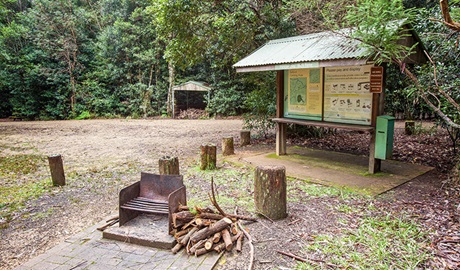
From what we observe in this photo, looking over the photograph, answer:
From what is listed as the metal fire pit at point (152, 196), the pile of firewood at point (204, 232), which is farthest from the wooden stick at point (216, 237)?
the metal fire pit at point (152, 196)

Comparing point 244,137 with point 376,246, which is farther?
point 244,137

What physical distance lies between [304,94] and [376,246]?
4.16 meters

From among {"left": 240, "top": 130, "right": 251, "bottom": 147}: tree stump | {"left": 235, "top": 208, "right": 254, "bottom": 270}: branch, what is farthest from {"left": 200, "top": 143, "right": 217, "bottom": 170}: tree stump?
{"left": 235, "top": 208, "right": 254, "bottom": 270}: branch

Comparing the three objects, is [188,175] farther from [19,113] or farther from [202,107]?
[19,113]

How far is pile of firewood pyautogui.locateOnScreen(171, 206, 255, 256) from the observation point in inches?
122

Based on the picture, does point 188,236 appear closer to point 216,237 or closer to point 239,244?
point 216,237

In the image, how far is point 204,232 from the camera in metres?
3.19

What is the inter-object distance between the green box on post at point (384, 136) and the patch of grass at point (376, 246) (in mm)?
1824

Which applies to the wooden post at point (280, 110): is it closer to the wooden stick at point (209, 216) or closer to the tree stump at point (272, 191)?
the tree stump at point (272, 191)

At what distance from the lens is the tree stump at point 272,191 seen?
3736 millimetres

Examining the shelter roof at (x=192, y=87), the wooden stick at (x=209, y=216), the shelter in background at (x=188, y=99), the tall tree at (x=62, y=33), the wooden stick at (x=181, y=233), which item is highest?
the tall tree at (x=62, y=33)

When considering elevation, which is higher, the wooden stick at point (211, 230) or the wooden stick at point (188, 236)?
the wooden stick at point (211, 230)

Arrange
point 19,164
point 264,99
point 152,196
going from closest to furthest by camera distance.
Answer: point 152,196
point 19,164
point 264,99

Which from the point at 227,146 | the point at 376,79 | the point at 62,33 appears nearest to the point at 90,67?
the point at 62,33
